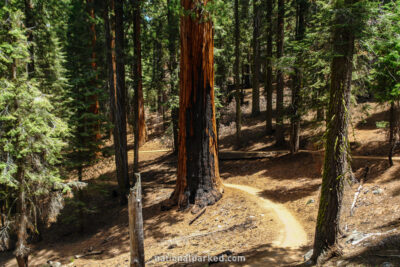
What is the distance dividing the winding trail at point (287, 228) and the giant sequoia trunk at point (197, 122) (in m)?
2.28

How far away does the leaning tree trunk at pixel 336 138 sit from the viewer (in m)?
5.47

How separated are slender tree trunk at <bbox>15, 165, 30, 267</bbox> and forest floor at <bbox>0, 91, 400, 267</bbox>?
152cm

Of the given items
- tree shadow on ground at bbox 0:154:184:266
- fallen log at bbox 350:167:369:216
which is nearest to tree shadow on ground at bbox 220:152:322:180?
fallen log at bbox 350:167:369:216

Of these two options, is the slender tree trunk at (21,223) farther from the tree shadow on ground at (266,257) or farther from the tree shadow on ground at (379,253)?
the tree shadow on ground at (379,253)

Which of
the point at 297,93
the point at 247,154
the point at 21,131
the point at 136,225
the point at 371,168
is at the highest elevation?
the point at 297,93

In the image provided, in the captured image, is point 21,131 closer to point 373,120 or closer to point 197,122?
point 197,122

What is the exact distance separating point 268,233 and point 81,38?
58.8ft

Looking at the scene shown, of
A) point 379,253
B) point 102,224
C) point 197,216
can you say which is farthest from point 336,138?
point 102,224

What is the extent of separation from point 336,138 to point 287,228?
15.1ft

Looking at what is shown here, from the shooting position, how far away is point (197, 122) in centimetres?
1194

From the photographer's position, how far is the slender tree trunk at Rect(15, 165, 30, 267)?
32.3ft

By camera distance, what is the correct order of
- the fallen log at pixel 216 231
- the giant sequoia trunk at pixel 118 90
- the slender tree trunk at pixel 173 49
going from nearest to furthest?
1. the fallen log at pixel 216 231
2. the giant sequoia trunk at pixel 118 90
3. the slender tree trunk at pixel 173 49

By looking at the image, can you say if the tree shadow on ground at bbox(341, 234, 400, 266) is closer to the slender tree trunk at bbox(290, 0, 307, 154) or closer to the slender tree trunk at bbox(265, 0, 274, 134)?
the slender tree trunk at bbox(290, 0, 307, 154)

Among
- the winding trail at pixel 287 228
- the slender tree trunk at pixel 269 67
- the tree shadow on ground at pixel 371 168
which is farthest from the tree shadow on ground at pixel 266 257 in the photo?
the slender tree trunk at pixel 269 67
